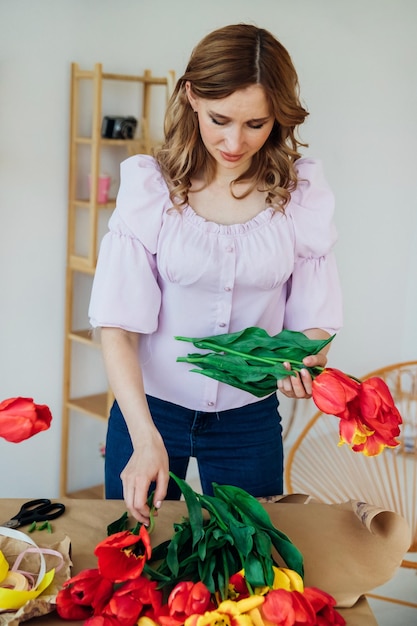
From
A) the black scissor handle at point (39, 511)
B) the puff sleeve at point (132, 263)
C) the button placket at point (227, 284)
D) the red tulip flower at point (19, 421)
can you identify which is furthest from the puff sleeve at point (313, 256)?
the red tulip flower at point (19, 421)

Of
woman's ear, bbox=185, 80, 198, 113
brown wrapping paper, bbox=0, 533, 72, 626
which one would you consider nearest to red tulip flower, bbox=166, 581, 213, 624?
brown wrapping paper, bbox=0, 533, 72, 626

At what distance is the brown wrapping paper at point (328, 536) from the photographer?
49.1 inches

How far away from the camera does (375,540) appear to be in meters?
1.36

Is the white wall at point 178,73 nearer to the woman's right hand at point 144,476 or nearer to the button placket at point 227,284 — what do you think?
the button placket at point 227,284

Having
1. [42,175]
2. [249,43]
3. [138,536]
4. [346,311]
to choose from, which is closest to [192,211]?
[249,43]

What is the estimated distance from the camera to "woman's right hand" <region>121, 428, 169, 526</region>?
1.25 meters

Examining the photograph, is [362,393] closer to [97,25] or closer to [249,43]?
[249,43]

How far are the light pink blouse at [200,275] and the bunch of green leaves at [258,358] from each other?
187mm

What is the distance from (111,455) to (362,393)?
67 centimetres

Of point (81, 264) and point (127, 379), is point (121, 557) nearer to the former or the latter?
point (127, 379)

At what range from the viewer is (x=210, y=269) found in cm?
150

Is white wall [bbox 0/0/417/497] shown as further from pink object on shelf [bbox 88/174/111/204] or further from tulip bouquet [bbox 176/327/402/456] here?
tulip bouquet [bbox 176/327/402/456]

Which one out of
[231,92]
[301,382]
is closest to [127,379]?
[301,382]

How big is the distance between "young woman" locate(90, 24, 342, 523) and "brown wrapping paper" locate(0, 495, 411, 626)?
12 cm
